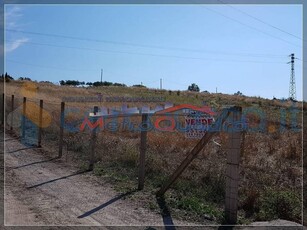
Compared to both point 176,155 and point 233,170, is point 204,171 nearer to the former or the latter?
point 176,155

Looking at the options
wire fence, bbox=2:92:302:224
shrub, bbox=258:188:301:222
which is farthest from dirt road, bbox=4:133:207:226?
shrub, bbox=258:188:301:222

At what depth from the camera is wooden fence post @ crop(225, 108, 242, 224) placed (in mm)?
5770

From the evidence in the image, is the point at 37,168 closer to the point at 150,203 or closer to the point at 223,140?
the point at 150,203

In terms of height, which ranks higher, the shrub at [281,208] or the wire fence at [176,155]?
the wire fence at [176,155]

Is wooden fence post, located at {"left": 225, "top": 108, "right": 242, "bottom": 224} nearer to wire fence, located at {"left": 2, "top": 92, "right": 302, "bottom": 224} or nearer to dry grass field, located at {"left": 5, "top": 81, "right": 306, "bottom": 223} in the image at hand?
dry grass field, located at {"left": 5, "top": 81, "right": 306, "bottom": 223}

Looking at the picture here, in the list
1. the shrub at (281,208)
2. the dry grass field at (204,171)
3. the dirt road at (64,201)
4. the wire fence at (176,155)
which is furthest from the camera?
the wire fence at (176,155)

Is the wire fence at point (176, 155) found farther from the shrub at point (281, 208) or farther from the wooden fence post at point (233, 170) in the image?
the wooden fence post at point (233, 170)

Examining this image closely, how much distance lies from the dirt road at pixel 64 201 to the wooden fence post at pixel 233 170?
2.38ft

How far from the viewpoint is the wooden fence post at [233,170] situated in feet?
18.9

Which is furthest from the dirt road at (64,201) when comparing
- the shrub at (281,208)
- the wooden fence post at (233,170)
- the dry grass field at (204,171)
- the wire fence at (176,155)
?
the shrub at (281,208)

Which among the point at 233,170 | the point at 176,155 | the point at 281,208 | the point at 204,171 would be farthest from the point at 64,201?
the point at 176,155

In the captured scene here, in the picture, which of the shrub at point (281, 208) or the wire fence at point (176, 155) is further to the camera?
the wire fence at point (176, 155)

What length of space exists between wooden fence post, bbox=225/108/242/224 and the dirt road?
0.73 metres

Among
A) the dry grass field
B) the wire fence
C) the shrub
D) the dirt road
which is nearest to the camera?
the dirt road
